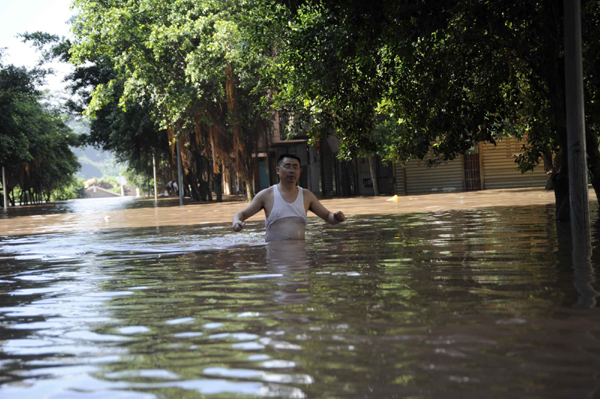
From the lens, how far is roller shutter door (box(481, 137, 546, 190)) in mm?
42844

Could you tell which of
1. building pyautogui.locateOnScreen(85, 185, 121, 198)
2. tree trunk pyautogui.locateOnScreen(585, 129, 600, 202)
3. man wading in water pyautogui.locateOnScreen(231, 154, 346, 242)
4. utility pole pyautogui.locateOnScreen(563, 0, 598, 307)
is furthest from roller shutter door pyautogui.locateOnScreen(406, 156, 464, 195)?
building pyautogui.locateOnScreen(85, 185, 121, 198)

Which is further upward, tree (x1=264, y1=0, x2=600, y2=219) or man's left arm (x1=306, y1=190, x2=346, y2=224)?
tree (x1=264, y1=0, x2=600, y2=219)

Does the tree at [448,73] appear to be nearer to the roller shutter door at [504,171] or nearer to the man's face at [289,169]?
the man's face at [289,169]

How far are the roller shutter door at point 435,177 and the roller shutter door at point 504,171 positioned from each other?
155 centimetres

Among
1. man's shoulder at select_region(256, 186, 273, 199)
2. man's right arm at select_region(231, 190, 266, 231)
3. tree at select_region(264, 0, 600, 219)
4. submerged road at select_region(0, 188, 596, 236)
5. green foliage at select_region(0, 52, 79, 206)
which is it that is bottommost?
submerged road at select_region(0, 188, 596, 236)

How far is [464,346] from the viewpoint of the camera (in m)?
3.87

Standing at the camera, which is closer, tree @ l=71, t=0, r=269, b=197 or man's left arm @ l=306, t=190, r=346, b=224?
man's left arm @ l=306, t=190, r=346, b=224

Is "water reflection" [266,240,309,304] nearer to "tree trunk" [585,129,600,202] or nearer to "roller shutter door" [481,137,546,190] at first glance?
"tree trunk" [585,129,600,202]

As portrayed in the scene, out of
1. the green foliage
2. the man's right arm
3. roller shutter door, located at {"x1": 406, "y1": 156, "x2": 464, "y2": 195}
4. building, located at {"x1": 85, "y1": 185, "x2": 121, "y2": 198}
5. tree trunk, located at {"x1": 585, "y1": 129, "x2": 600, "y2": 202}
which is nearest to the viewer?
the man's right arm

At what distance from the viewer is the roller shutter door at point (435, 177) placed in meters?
44.0

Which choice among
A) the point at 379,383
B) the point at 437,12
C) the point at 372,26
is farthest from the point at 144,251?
the point at 379,383

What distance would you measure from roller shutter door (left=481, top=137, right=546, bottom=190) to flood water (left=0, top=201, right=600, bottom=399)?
114 feet

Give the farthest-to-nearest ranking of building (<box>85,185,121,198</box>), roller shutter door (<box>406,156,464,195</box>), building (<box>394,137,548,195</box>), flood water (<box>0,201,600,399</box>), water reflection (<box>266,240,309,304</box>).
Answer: building (<box>85,185,121,198</box>)
roller shutter door (<box>406,156,464,195</box>)
building (<box>394,137,548,195</box>)
water reflection (<box>266,240,309,304</box>)
flood water (<box>0,201,600,399</box>)

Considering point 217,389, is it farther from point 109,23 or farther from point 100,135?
point 100,135
